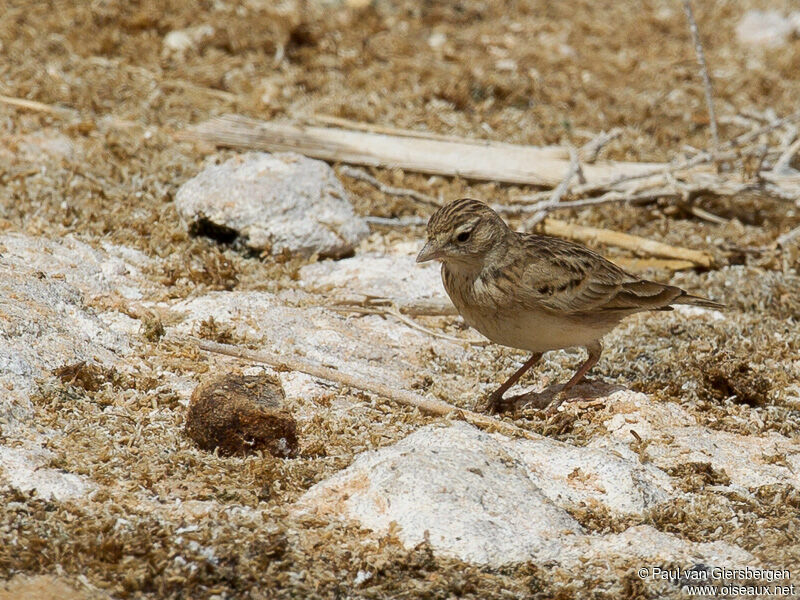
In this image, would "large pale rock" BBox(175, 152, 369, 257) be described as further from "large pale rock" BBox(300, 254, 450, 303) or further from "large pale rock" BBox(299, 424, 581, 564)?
"large pale rock" BBox(299, 424, 581, 564)

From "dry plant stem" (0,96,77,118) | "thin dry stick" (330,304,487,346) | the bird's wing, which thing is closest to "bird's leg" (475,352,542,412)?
the bird's wing

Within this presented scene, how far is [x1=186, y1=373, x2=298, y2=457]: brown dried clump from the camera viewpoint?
14.2ft

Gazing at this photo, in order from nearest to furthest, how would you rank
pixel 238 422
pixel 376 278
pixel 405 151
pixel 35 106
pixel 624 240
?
pixel 238 422 → pixel 376 278 → pixel 624 240 → pixel 35 106 → pixel 405 151

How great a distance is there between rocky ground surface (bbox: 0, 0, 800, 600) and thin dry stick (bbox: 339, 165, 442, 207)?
84mm

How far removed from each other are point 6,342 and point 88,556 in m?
1.47

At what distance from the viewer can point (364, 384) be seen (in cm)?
500

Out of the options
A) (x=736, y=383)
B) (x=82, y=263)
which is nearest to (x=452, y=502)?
(x=736, y=383)

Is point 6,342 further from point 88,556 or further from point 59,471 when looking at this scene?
point 88,556

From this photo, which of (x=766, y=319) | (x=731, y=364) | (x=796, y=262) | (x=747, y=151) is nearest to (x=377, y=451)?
(x=731, y=364)

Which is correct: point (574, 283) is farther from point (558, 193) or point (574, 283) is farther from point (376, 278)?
point (558, 193)

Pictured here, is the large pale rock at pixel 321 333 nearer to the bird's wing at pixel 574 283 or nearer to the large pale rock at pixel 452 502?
the bird's wing at pixel 574 283

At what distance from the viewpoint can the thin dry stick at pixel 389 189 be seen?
7.59 m

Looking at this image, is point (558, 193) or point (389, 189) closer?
point (558, 193)

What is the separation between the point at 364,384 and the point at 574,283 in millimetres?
1173
